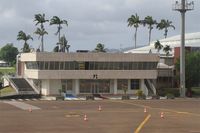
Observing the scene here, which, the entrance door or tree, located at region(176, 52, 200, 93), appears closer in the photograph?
the entrance door

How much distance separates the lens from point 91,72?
347 feet

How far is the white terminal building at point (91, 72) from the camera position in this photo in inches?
4085

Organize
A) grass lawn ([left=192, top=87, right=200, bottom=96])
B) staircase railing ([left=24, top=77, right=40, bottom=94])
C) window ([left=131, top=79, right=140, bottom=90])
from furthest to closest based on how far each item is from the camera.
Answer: grass lawn ([left=192, top=87, right=200, bottom=96]) < window ([left=131, top=79, right=140, bottom=90]) < staircase railing ([left=24, top=77, right=40, bottom=94])

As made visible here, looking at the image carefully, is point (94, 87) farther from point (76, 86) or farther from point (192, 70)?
point (192, 70)

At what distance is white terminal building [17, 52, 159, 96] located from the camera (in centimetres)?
10375

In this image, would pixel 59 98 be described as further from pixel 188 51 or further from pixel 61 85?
pixel 188 51

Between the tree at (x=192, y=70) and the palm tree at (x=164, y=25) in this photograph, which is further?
the palm tree at (x=164, y=25)

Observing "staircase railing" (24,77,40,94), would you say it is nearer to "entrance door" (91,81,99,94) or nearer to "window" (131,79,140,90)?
"entrance door" (91,81,99,94)

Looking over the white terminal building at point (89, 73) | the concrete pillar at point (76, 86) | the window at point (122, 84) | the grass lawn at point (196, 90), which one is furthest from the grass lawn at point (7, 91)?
the grass lawn at point (196, 90)

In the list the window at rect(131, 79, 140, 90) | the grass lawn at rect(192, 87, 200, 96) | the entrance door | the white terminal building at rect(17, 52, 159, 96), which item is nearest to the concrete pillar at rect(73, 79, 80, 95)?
the white terminal building at rect(17, 52, 159, 96)

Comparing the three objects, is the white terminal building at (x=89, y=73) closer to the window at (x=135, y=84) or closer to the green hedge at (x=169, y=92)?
the window at (x=135, y=84)

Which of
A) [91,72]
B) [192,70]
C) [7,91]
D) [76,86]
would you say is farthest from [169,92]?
[7,91]

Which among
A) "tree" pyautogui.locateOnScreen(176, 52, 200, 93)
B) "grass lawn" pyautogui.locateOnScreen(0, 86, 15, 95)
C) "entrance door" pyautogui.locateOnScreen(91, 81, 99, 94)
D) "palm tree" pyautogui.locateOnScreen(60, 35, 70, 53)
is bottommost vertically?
"grass lawn" pyautogui.locateOnScreen(0, 86, 15, 95)

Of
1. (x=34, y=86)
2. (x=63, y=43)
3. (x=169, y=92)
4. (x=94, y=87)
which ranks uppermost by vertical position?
(x=63, y=43)
